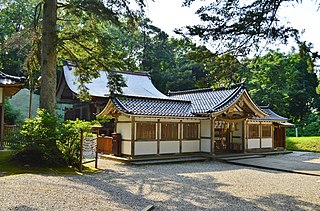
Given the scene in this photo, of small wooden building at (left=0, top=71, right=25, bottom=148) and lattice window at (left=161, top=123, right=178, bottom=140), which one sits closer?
small wooden building at (left=0, top=71, right=25, bottom=148)

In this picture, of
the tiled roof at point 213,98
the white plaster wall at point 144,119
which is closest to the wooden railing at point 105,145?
the white plaster wall at point 144,119

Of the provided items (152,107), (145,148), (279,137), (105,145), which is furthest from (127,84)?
(279,137)

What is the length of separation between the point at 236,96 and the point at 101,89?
919cm

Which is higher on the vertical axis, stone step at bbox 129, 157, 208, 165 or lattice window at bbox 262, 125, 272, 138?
lattice window at bbox 262, 125, 272, 138

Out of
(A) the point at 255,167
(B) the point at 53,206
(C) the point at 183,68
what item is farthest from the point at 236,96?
(C) the point at 183,68

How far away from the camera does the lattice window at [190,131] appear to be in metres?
14.8

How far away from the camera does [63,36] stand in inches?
422

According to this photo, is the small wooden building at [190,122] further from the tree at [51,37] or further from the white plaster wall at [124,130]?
the tree at [51,37]

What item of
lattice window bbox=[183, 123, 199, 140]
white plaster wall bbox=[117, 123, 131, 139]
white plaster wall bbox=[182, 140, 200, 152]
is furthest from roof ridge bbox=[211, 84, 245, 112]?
white plaster wall bbox=[117, 123, 131, 139]

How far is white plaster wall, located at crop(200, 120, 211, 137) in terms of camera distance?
15.0 meters

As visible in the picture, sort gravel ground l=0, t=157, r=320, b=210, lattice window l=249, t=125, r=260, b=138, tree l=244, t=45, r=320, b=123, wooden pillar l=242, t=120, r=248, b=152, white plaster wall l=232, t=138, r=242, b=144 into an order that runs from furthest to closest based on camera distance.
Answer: tree l=244, t=45, r=320, b=123 → lattice window l=249, t=125, r=260, b=138 → white plaster wall l=232, t=138, r=242, b=144 → wooden pillar l=242, t=120, r=248, b=152 → gravel ground l=0, t=157, r=320, b=210

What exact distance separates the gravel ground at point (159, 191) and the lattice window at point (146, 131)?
2.99 m

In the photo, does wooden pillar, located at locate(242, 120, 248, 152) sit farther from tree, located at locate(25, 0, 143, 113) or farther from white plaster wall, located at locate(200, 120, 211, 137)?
tree, located at locate(25, 0, 143, 113)

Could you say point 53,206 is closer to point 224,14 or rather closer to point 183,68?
point 224,14
